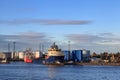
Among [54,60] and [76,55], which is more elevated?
[76,55]

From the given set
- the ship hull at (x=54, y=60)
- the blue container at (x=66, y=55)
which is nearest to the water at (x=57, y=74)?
the ship hull at (x=54, y=60)

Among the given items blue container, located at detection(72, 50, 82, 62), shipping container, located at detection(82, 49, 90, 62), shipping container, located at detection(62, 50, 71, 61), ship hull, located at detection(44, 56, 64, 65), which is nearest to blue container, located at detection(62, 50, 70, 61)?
shipping container, located at detection(62, 50, 71, 61)

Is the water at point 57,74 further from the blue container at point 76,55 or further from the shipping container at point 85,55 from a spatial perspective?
the shipping container at point 85,55

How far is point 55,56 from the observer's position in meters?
159

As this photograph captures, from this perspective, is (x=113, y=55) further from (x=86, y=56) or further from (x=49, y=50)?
(x=49, y=50)

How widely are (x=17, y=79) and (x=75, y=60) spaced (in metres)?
121

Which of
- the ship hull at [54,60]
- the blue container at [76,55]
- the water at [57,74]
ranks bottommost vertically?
the water at [57,74]

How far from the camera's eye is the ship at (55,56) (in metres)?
155

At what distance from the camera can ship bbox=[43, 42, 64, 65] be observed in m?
155

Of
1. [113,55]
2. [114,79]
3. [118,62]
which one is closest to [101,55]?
[113,55]

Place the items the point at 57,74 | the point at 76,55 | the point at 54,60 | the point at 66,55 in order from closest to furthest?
the point at 57,74 < the point at 54,60 < the point at 66,55 < the point at 76,55

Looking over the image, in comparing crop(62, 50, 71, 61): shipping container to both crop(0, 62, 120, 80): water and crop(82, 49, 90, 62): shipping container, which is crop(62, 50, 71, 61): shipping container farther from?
crop(0, 62, 120, 80): water

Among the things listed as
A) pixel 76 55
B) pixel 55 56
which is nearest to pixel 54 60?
pixel 55 56

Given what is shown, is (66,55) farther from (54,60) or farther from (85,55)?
(54,60)
